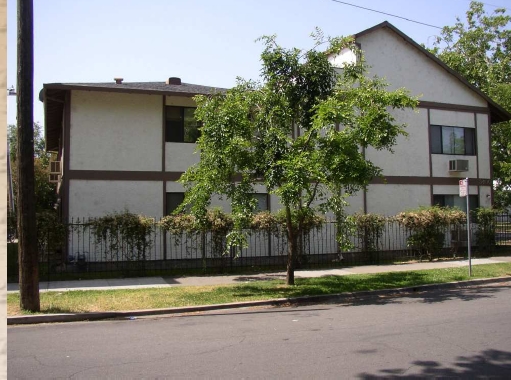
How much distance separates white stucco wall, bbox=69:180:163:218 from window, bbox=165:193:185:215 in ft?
1.03

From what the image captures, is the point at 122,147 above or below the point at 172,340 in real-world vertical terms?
above

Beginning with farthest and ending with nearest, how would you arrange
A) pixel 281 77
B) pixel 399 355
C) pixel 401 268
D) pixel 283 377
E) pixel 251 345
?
pixel 401 268 < pixel 281 77 < pixel 251 345 < pixel 399 355 < pixel 283 377

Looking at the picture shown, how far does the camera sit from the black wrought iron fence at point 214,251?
14273 millimetres

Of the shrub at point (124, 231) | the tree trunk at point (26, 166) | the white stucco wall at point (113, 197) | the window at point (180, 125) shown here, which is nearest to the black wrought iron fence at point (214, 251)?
the shrub at point (124, 231)

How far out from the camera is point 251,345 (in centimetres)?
665

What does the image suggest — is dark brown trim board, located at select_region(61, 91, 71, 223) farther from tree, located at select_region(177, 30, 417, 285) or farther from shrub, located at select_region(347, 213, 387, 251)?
shrub, located at select_region(347, 213, 387, 251)

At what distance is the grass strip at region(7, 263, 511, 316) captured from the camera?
389 inches

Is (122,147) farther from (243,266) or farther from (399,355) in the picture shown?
(399,355)

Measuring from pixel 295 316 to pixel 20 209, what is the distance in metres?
Result: 5.86

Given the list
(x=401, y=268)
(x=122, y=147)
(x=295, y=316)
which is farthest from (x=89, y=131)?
(x=401, y=268)

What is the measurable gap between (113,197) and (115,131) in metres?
2.34

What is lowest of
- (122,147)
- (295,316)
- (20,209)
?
(295,316)

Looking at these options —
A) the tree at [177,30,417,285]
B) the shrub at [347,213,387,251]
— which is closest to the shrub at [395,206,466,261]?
the shrub at [347,213,387,251]

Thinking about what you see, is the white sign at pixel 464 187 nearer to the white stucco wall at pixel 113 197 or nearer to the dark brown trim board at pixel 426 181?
the dark brown trim board at pixel 426 181
